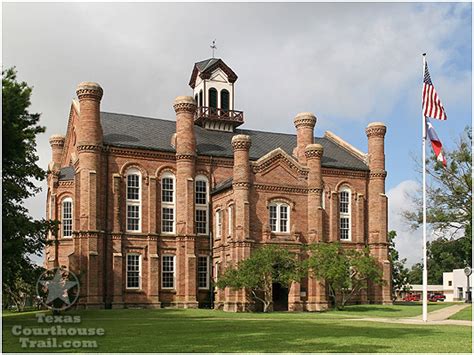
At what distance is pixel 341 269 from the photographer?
48.8 m

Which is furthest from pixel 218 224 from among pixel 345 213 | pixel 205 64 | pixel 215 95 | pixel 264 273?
pixel 205 64

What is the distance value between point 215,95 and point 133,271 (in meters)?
18.7

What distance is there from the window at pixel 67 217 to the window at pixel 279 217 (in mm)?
14868

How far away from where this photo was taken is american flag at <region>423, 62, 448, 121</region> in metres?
35.4

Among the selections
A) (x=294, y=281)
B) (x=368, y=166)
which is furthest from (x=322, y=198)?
(x=294, y=281)

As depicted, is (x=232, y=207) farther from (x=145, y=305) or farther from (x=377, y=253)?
(x=377, y=253)

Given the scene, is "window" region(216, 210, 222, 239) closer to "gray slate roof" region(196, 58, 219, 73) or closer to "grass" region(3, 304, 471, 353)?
"gray slate roof" region(196, 58, 219, 73)

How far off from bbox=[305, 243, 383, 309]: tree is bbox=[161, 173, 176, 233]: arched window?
1063cm

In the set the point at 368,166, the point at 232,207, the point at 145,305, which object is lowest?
the point at 145,305

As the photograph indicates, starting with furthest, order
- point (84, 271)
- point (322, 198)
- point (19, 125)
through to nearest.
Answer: point (322, 198) < point (84, 271) < point (19, 125)

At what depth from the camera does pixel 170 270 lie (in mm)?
51094

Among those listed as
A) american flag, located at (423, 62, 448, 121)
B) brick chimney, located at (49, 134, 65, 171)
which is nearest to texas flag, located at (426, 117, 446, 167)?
american flag, located at (423, 62, 448, 121)

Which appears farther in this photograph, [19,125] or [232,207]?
[232,207]

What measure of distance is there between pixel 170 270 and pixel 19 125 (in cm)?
2467
